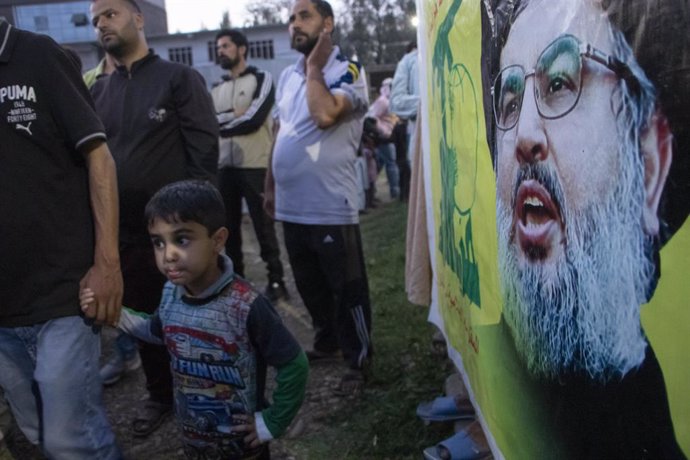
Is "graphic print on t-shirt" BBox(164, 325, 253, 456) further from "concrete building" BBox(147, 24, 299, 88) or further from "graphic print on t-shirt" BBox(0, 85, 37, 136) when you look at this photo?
"concrete building" BBox(147, 24, 299, 88)

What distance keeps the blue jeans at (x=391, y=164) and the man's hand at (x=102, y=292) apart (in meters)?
8.62

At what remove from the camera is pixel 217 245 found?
2.16 metres

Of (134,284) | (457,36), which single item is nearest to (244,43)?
(134,284)

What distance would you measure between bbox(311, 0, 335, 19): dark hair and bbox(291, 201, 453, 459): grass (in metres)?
1.85

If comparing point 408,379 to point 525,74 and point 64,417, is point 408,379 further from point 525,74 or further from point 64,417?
point 525,74

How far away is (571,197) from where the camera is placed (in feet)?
4.41

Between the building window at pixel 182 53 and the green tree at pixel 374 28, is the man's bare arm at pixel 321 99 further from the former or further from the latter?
the green tree at pixel 374 28

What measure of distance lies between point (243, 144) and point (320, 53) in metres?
1.82

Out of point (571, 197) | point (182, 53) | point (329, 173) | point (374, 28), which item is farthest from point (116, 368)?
point (374, 28)

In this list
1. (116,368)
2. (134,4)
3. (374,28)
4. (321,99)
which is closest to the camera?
(134,4)

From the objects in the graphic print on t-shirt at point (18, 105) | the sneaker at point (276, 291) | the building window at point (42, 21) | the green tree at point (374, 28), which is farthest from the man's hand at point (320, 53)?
the green tree at point (374, 28)

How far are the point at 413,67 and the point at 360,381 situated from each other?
10.1 ft

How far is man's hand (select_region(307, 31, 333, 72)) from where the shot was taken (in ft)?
11.2

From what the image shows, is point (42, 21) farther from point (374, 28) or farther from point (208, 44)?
point (374, 28)
